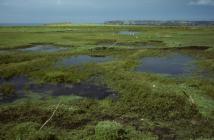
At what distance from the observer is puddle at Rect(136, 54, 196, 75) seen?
27766 mm

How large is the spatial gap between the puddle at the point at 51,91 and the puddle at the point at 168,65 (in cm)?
880

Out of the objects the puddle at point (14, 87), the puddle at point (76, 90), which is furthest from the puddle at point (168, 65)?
the puddle at point (14, 87)

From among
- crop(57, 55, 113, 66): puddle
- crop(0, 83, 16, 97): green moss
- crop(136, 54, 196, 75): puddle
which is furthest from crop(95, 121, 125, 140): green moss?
crop(57, 55, 113, 66): puddle

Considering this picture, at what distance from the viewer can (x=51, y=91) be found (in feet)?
66.1

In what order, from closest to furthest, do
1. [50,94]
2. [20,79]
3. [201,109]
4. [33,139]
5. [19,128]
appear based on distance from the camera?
[33,139] → [19,128] → [201,109] → [50,94] → [20,79]

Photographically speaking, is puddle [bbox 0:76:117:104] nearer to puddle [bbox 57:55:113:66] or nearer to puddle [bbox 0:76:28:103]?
puddle [bbox 0:76:28:103]

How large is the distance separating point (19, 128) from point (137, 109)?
6964mm

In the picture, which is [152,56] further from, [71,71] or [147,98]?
[147,98]

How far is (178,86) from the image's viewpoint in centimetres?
2052

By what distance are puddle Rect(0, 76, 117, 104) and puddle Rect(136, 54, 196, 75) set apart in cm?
880

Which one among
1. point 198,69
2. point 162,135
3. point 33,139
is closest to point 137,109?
point 162,135

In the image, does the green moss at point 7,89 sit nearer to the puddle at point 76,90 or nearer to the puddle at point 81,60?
the puddle at point 76,90

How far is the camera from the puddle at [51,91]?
62.1ft

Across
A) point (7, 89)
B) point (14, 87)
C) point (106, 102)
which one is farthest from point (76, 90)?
point (7, 89)
